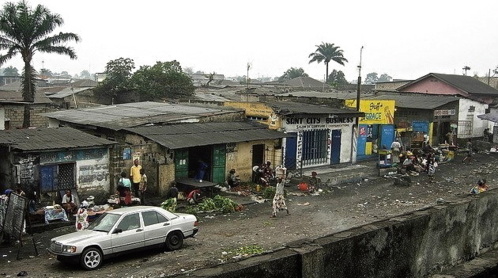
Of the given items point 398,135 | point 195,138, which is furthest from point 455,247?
point 398,135

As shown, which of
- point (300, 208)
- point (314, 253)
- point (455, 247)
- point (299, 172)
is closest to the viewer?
point (314, 253)

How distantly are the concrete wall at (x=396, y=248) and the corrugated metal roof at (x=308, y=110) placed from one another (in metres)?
13.3

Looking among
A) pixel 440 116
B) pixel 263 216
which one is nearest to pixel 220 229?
pixel 263 216

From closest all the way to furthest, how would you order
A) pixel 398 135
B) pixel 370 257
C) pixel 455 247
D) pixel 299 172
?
1. pixel 370 257
2. pixel 455 247
3. pixel 299 172
4. pixel 398 135

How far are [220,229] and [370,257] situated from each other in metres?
7.92

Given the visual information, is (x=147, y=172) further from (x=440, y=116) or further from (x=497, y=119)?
(x=497, y=119)

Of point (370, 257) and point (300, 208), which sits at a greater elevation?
point (370, 257)

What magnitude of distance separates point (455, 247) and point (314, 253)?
185 inches

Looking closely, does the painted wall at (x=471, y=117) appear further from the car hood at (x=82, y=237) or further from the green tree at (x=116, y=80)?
the car hood at (x=82, y=237)

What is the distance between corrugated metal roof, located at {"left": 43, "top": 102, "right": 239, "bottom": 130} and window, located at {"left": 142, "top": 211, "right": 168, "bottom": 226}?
7.95 m

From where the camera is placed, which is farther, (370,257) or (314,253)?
(370,257)

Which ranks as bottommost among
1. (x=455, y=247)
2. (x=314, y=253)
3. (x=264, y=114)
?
(x=455, y=247)

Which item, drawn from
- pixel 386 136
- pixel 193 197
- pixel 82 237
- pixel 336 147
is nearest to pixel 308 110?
pixel 336 147

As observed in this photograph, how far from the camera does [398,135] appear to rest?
105ft
